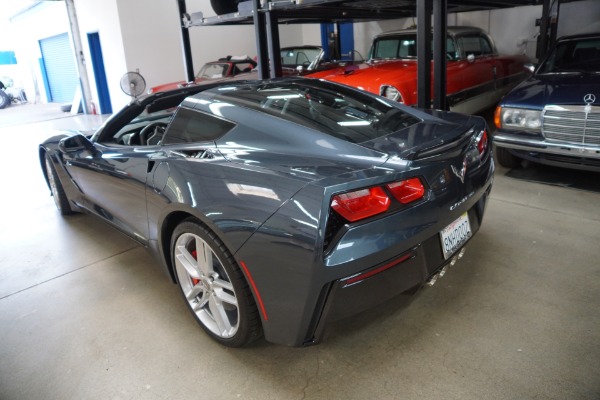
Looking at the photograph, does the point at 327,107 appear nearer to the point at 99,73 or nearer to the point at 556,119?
the point at 556,119

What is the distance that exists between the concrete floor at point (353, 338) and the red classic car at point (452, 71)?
226 cm

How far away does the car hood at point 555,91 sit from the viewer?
372cm

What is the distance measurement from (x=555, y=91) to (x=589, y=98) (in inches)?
14.7

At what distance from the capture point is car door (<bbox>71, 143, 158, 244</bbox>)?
2.45 metres

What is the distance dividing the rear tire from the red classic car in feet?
3.52

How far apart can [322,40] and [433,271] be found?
481 inches

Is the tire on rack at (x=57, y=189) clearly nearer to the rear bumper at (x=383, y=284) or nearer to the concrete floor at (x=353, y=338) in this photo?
the concrete floor at (x=353, y=338)

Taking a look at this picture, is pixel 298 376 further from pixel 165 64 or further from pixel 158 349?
pixel 165 64

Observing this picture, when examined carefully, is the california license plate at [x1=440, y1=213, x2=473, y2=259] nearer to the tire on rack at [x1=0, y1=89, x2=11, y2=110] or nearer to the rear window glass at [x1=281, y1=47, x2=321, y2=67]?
the rear window glass at [x1=281, y1=47, x2=321, y2=67]

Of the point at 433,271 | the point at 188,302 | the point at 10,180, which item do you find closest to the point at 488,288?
the point at 433,271

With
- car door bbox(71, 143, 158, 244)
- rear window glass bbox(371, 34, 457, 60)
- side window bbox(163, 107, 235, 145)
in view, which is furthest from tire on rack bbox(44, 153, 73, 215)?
rear window glass bbox(371, 34, 457, 60)

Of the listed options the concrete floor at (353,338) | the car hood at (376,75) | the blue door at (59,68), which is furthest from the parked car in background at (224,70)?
the blue door at (59,68)

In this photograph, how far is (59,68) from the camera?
53.5 feet

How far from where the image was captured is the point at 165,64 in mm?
11227
